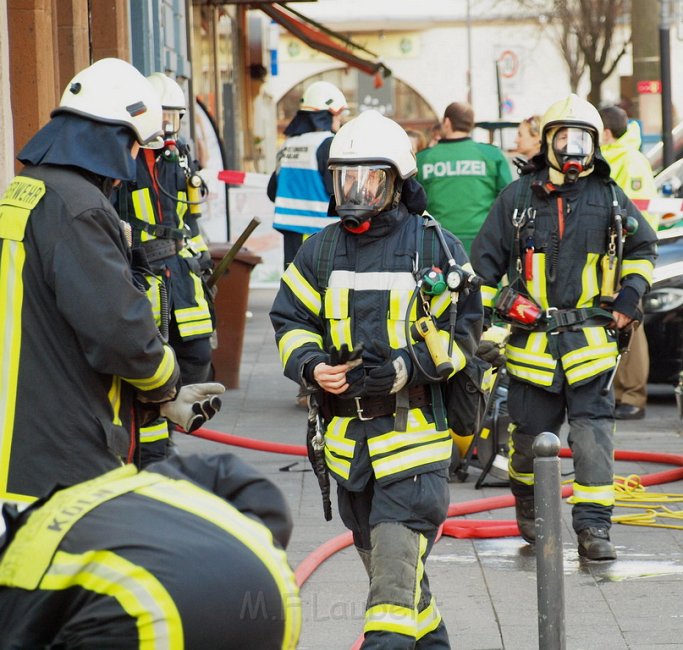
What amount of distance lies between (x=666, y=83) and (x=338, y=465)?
410 inches

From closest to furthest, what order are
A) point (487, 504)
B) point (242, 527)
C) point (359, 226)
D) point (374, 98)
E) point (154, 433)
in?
point (242, 527)
point (359, 226)
point (154, 433)
point (487, 504)
point (374, 98)

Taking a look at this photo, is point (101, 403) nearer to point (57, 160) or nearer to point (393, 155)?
point (57, 160)

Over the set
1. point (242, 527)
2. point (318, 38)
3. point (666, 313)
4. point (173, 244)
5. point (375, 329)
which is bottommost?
point (666, 313)

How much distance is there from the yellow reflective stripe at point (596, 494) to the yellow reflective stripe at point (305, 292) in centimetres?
191

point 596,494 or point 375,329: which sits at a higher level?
point 375,329

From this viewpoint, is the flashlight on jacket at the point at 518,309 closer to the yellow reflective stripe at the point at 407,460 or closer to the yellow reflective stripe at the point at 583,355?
the yellow reflective stripe at the point at 583,355

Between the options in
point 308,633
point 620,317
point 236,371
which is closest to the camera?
point 308,633

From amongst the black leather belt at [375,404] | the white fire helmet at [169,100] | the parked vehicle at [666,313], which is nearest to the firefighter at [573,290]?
the black leather belt at [375,404]

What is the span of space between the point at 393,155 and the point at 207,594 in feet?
8.41

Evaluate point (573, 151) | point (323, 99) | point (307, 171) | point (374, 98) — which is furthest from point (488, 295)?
point (374, 98)

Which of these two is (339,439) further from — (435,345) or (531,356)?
(531,356)

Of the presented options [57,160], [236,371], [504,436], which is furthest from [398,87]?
[57,160]

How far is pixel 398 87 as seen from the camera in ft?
165

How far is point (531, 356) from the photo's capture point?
5996 millimetres
